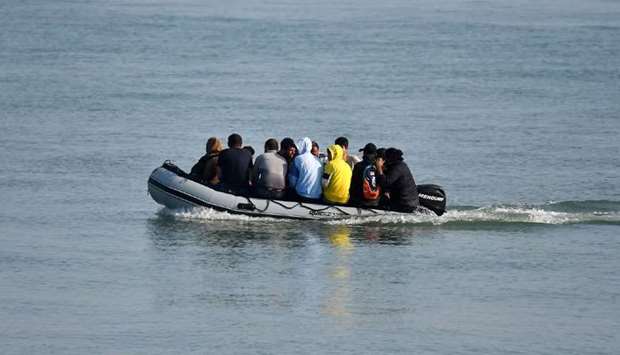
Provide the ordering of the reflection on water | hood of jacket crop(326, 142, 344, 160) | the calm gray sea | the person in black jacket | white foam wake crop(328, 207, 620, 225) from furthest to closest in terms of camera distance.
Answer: white foam wake crop(328, 207, 620, 225), hood of jacket crop(326, 142, 344, 160), the person in black jacket, the reflection on water, the calm gray sea

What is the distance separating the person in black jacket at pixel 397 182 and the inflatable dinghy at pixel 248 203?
0.13 m

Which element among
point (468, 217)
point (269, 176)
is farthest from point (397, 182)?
point (269, 176)

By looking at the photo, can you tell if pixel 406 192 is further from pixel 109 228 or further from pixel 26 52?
pixel 26 52

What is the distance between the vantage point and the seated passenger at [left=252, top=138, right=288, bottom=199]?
20.8 meters

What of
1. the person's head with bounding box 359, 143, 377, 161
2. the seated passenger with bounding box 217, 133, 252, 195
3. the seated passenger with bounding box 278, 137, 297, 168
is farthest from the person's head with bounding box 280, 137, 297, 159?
the person's head with bounding box 359, 143, 377, 161

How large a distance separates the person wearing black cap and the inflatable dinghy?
11cm

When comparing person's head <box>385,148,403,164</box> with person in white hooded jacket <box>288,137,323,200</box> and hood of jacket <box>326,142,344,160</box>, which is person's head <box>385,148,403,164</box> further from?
person in white hooded jacket <box>288,137,323,200</box>

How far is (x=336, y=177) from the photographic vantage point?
20703 mm

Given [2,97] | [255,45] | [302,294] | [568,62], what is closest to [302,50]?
[255,45]

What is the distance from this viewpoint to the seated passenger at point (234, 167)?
20.7 metres

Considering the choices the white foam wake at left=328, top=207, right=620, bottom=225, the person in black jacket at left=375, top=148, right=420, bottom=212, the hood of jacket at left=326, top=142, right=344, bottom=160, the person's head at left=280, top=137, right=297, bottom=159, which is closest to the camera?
the person in black jacket at left=375, top=148, right=420, bottom=212

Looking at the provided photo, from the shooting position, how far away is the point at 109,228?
20359 mm

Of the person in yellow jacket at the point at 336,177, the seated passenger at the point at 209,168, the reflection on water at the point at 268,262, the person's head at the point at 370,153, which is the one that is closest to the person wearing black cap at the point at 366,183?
the person's head at the point at 370,153

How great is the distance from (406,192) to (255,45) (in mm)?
25549
